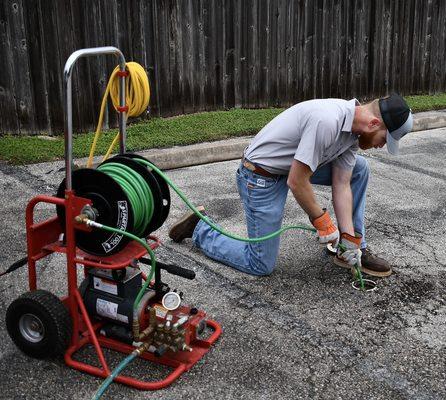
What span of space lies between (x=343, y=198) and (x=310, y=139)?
0.67m

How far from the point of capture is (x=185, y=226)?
4.70 metres

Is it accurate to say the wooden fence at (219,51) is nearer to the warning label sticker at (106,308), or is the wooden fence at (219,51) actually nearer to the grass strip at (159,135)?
the grass strip at (159,135)

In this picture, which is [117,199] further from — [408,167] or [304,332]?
[408,167]

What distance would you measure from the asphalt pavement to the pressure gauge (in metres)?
0.35

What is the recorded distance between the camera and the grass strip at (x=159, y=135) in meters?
6.78

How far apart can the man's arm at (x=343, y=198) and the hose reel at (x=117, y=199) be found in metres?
1.45

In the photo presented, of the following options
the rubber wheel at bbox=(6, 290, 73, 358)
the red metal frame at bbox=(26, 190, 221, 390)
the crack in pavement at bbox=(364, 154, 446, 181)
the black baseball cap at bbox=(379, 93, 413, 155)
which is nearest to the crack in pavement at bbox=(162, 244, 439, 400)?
the red metal frame at bbox=(26, 190, 221, 390)

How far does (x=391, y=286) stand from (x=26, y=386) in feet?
8.01

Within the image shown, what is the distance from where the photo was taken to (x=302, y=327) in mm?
3639

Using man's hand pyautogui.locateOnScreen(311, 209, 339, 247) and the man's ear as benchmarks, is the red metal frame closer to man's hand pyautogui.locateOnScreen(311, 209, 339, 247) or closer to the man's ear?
man's hand pyautogui.locateOnScreen(311, 209, 339, 247)

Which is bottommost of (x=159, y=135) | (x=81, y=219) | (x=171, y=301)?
(x=159, y=135)

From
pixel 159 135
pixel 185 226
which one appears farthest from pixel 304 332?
pixel 159 135

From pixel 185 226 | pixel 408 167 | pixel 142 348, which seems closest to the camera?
pixel 142 348

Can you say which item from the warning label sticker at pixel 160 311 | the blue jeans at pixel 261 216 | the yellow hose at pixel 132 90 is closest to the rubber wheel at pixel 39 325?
the warning label sticker at pixel 160 311
